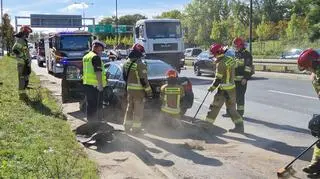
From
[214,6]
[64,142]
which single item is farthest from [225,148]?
[214,6]

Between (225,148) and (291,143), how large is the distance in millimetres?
1226

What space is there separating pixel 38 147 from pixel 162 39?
1713 centimetres

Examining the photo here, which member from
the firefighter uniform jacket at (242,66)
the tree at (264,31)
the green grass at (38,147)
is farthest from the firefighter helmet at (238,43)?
the tree at (264,31)

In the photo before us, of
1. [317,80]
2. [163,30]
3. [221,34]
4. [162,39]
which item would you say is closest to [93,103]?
[317,80]

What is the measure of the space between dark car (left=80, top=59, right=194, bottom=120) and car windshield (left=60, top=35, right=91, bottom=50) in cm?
1389

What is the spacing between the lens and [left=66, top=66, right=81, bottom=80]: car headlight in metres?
12.5

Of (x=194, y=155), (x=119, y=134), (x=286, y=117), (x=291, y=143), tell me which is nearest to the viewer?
(x=194, y=155)

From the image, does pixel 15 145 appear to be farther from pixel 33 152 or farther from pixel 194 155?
pixel 194 155

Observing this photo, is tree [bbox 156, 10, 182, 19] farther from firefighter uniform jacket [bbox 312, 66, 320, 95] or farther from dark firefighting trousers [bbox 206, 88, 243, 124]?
firefighter uniform jacket [bbox 312, 66, 320, 95]

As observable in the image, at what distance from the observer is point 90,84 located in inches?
385

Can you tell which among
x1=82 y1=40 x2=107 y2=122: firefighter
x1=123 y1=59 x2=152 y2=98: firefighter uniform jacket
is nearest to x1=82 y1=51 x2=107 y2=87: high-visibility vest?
x1=82 y1=40 x2=107 y2=122: firefighter

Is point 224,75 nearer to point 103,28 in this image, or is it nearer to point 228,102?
point 228,102

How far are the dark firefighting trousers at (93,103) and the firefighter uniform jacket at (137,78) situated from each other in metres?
0.70

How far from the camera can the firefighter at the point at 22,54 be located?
1314 centimetres
